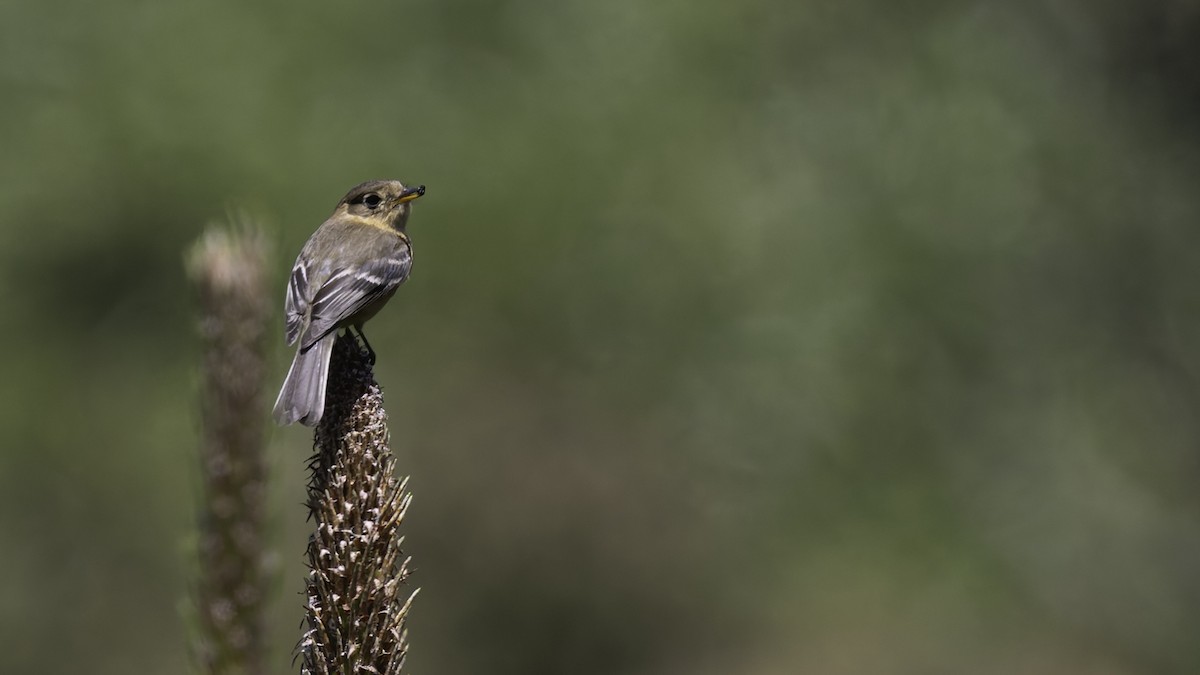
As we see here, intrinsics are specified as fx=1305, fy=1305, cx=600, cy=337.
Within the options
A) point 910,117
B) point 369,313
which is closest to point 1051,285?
point 910,117

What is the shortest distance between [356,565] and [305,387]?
177cm

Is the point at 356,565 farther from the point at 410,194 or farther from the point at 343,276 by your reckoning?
the point at 410,194

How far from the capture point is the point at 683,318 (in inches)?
597

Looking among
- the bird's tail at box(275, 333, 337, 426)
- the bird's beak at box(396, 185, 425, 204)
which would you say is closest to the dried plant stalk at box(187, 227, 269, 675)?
the bird's tail at box(275, 333, 337, 426)

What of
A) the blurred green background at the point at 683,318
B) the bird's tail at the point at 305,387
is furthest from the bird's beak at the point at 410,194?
the blurred green background at the point at 683,318

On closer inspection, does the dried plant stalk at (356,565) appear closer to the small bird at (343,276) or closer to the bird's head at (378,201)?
the small bird at (343,276)

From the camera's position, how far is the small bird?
500cm

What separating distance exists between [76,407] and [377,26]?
5.34 meters

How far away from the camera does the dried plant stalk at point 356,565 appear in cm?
296

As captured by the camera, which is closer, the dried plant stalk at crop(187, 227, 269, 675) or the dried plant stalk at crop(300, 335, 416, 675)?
the dried plant stalk at crop(187, 227, 269, 675)

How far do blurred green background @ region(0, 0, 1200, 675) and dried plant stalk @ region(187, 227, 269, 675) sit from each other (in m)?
12.2

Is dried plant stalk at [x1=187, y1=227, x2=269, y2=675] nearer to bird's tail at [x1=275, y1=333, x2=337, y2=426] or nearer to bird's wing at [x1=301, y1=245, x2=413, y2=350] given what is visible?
bird's tail at [x1=275, y1=333, x2=337, y2=426]

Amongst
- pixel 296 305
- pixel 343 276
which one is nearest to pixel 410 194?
pixel 343 276

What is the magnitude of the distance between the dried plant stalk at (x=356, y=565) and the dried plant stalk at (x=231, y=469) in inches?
49.7
